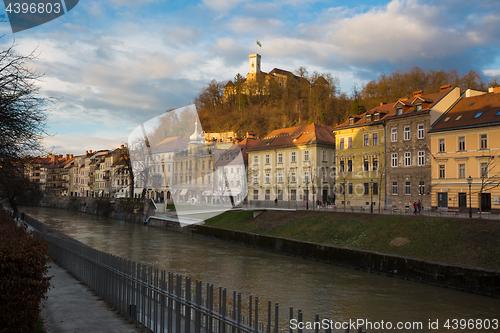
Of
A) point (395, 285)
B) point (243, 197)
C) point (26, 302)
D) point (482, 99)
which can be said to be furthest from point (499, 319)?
point (243, 197)

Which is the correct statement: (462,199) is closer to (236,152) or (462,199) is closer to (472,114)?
(472,114)

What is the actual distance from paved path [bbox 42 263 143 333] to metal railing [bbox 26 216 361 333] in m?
0.24

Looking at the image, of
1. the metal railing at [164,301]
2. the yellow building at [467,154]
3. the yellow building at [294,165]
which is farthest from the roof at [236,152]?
the metal railing at [164,301]

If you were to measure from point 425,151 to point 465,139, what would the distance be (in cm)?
437

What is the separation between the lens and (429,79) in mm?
71250

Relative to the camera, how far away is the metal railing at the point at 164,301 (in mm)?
5812

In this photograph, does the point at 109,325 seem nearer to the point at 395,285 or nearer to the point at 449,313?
the point at 449,313

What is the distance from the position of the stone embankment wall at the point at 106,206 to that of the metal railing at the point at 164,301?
47018 mm

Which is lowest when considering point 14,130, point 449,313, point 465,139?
point 449,313

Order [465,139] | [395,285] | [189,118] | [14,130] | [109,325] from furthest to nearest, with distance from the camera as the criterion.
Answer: [465,139], [189,118], [395,285], [14,130], [109,325]

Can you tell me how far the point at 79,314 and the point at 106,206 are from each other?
63.9 m

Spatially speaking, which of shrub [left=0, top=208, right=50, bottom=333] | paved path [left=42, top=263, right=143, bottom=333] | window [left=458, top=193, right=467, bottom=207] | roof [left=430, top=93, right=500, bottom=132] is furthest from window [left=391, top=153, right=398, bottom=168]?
shrub [left=0, top=208, right=50, bottom=333]

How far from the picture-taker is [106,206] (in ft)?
227

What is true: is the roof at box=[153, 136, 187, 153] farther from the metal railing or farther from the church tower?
the church tower
